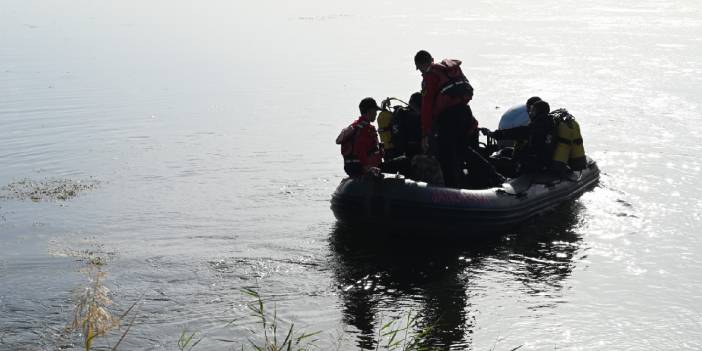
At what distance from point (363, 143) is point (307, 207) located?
2.12 meters

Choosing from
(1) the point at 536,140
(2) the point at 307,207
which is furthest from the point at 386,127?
(1) the point at 536,140

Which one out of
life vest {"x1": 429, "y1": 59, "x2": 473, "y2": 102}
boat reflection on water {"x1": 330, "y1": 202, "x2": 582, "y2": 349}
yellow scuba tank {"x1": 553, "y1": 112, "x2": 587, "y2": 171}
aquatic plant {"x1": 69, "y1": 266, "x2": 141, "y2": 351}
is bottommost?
boat reflection on water {"x1": 330, "y1": 202, "x2": 582, "y2": 349}

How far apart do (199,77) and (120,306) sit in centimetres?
1630

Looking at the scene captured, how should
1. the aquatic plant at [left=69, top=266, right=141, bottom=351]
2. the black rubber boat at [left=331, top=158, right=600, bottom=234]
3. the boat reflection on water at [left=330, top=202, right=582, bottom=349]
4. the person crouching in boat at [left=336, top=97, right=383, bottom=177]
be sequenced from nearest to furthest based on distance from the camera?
the aquatic plant at [left=69, top=266, right=141, bottom=351], the boat reflection on water at [left=330, top=202, right=582, bottom=349], the black rubber boat at [left=331, top=158, right=600, bottom=234], the person crouching in boat at [left=336, top=97, right=383, bottom=177]

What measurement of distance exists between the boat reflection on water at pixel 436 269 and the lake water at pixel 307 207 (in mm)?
32

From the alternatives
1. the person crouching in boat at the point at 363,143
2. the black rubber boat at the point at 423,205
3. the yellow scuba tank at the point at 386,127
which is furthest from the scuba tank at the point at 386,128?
the black rubber boat at the point at 423,205

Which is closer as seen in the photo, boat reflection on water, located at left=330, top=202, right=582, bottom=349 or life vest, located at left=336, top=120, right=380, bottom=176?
boat reflection on water, located at left=330, top=202, right=582, bottom=349

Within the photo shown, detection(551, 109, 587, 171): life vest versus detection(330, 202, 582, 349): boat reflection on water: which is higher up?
detection(551, 109, 587, 171): life vest

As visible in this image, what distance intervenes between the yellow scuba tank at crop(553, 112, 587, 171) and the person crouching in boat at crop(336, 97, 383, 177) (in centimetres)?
257

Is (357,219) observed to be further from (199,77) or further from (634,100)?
(199,77)

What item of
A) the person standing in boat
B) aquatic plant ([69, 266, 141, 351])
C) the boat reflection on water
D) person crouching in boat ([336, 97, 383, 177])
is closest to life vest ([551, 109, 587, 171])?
the boat reflection on water

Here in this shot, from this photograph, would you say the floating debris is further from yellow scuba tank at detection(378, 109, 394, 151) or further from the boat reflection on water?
yellow scuba tank at detection(378, 109, 394, 151)

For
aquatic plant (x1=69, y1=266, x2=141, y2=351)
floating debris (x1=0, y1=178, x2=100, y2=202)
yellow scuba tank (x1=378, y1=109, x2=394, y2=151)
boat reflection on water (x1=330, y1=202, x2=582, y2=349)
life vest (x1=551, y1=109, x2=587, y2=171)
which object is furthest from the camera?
floating debris (x1=0, y1=178, x2=100, y2=202)

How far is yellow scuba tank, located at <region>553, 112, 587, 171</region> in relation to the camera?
36.9 ft
